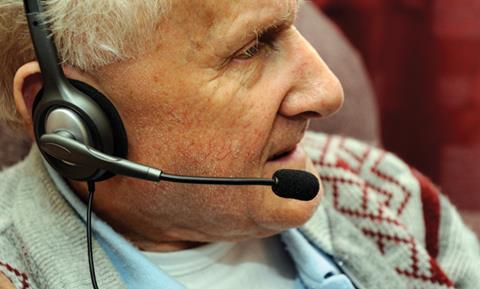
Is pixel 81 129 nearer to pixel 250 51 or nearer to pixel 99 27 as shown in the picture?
pixel 99 27

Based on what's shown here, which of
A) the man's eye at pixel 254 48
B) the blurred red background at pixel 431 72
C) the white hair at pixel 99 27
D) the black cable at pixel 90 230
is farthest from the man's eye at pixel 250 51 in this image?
the blurred red background at pixel 431 72

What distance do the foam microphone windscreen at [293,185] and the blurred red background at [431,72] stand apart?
1017 millimetres

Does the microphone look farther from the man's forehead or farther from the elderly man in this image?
the man's forehead

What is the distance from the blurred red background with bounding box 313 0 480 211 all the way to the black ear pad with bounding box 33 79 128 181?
1.05 m

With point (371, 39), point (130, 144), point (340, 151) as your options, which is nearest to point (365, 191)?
point (340, 151)

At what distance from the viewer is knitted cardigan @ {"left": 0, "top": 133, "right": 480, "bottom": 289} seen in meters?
0.95

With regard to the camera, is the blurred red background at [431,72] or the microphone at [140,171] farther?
the blurred red background at [431,72]

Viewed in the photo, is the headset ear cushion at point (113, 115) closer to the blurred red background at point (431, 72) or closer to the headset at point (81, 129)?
the headset at point (81, 129)

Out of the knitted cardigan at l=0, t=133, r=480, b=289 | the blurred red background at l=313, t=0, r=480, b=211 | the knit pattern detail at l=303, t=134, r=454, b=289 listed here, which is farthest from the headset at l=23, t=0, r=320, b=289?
the blurred red background at l=313, t=0, r=480, b=211

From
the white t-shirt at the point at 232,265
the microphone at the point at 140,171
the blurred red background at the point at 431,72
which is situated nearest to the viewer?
the microphone at the point at 140,171

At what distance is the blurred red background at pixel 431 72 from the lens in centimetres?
183

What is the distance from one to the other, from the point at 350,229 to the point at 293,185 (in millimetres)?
311

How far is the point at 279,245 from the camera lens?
3.81 feet

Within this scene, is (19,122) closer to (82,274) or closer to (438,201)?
(82,274)
